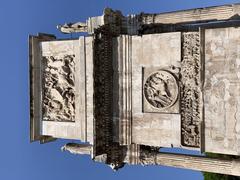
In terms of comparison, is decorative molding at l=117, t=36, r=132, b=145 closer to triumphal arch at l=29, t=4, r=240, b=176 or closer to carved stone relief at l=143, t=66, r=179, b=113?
triumphal arch at l=29, t=4, r=240, b=176

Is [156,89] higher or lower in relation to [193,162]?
higher

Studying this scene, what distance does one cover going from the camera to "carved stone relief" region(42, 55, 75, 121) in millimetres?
15477

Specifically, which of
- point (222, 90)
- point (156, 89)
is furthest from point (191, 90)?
point (156, 89)

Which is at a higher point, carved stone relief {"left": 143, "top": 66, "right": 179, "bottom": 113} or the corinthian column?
carved stone relief {"left": 143, "top": 66, "right": 179, "bottom": 113}

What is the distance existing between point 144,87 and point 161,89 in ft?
1.93

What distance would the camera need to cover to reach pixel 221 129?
12711 millimetres

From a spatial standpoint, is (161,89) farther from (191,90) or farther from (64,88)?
(64,88)

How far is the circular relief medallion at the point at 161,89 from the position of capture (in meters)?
13.5

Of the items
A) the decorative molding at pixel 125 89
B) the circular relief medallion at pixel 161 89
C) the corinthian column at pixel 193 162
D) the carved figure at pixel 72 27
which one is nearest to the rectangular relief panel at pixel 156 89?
the circular relief medallion at pixel 161 89

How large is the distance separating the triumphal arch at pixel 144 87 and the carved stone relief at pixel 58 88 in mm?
35

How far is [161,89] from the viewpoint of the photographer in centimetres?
1379

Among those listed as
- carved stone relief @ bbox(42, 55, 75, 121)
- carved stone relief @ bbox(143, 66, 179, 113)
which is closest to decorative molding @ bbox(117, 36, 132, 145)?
carved stone relief @ bbox(143, 66, 179, 113)

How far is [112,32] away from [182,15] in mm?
2280

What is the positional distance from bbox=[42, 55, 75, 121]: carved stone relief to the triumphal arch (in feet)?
0.11
